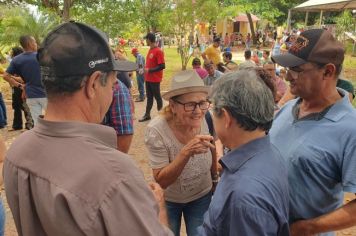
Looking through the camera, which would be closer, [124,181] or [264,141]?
[124,181]

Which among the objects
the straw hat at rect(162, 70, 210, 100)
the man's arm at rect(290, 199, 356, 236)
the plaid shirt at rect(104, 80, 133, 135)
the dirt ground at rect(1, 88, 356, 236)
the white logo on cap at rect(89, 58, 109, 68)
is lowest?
the dirt ground at rect(1, 88, 356, 236)

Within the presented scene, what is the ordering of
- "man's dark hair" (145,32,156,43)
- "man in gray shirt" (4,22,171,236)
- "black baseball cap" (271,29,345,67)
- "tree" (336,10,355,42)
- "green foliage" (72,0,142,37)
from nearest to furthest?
"man in gray shirt" (4,22,171,236) → "black baseball cap" (271,29,345,67) → "man's dark hair" (145,32,156,43) → "green foliage" (72,0,142,37) → "tree" (336,10,355,42)

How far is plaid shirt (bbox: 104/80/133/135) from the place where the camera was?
3.26 metres

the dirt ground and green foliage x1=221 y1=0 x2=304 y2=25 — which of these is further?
green foliage x1=221 y1=0 x2=304 y2=25

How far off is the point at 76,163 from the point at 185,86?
1.54 m

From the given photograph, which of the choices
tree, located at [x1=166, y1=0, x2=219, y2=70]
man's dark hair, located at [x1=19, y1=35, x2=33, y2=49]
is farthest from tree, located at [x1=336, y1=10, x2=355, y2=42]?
man's dark hair, located at [x1=19, y1=35, x2=33, y2=49]

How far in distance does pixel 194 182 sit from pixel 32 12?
13.5 meters

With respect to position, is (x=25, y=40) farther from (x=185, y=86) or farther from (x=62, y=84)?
(x=62, y=84)

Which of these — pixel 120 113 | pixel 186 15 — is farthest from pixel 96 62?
pixel 186 15

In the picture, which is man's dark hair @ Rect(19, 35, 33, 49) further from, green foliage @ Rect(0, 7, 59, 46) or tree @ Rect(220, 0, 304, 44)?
tree @ Rect(220, 0, 304, 44)

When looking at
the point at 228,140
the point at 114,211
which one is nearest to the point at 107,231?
the point at 114,211

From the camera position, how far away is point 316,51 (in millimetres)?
2109

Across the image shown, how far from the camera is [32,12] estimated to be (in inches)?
554

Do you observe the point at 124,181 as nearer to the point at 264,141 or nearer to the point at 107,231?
the point at 107,231
